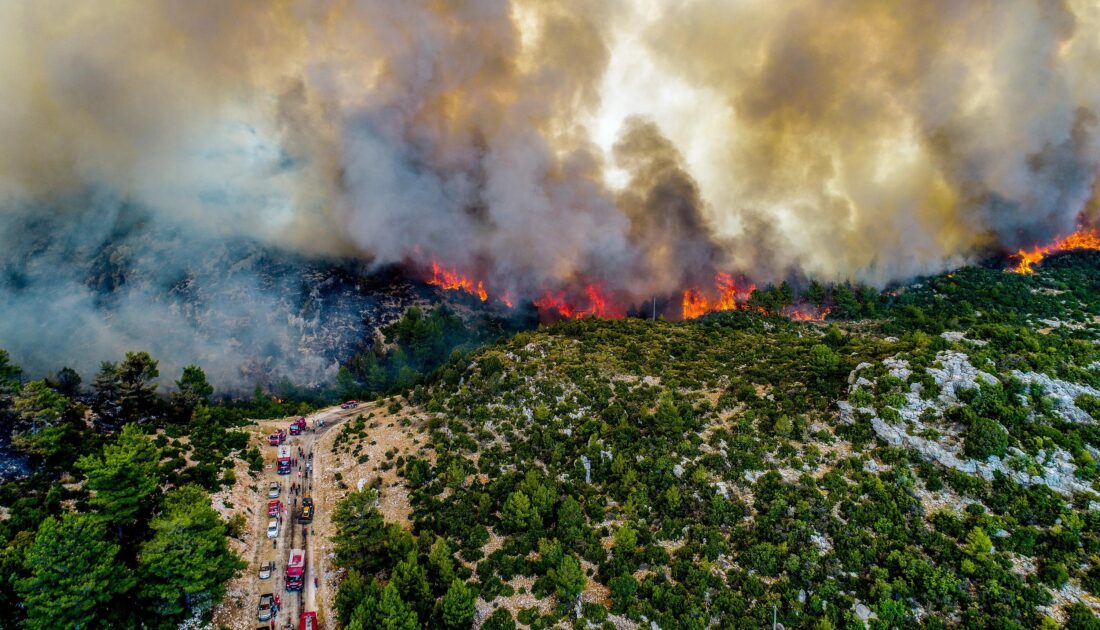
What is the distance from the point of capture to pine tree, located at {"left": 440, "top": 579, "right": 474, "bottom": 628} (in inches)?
2165

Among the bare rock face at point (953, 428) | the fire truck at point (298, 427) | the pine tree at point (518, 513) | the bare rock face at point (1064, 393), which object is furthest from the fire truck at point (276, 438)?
the bare rock face at point (1064, 393)

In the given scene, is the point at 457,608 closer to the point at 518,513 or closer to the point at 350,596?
the point at 350,596

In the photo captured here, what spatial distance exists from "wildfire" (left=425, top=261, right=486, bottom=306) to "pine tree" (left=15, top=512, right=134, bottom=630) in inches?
4697

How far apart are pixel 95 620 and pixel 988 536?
8855 centimetres

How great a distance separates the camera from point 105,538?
5862 centimetres

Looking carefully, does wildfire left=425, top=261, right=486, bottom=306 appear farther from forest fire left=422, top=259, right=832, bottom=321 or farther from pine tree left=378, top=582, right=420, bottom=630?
pine tree left=378, top=582, right=420, bottom=630

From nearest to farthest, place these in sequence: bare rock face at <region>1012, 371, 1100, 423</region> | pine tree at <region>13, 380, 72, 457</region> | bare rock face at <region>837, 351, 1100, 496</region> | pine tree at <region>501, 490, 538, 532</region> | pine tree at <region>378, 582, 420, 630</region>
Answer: pine tree at <region>378, 582, 420, 630</region>, bare rock face at <region>837, 351, 1100, 496</region>, bare rock face at <region>1012, 371, 1100, 423</region>, pine tree at <region>501, 490, 538, 532</region>, pine tree at <region>13, 380, 72, 457</region>

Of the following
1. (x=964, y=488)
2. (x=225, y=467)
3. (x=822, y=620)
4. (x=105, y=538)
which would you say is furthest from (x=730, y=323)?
(x=105, y=538)

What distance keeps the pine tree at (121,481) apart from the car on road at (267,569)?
15112mm

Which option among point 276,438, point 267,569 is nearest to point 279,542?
point 267,569

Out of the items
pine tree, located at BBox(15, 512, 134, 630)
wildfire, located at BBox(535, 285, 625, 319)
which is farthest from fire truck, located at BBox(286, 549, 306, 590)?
wildfire, located at BBox(535, 285, 625, 319)

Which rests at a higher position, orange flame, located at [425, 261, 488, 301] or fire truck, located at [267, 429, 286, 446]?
orange flame, located at [425, 261, 488, 301]

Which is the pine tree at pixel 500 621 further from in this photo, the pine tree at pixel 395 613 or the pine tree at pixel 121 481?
the pine tree at pixel 121 481

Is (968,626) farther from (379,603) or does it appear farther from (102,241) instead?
(102,241)
